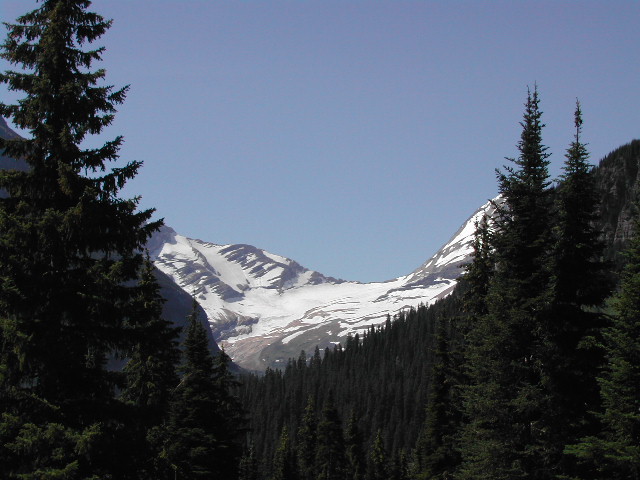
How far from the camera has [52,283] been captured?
13539mm

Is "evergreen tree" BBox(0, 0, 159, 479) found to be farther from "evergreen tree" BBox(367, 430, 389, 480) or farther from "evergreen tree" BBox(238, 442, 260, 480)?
"evergreen tree" BBox(367, 430, 389, 480)

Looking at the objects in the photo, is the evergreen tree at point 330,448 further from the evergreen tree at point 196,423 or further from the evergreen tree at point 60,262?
the evergreen tree at point 60,262

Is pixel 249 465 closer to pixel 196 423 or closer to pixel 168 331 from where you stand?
pixel 196 423

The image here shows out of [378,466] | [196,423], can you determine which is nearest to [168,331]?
[196,423]

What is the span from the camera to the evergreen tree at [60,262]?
1270 cm

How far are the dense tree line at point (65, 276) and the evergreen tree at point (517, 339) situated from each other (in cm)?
1442

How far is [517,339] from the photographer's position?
24.7m

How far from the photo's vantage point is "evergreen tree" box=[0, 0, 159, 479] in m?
12.7

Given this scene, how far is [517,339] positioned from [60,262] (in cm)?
1732

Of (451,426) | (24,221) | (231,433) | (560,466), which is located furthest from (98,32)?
(451,426)

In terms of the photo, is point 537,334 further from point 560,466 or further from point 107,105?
point 107,105

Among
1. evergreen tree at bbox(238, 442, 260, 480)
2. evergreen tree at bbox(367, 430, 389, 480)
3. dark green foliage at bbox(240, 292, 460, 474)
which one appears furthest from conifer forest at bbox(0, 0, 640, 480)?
dark green foliage at bbox(240, 292, 460, 474)

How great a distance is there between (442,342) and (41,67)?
100 feet

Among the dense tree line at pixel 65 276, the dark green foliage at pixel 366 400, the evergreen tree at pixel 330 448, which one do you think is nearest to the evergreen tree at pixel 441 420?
the dense tree line at pixel 65 276
